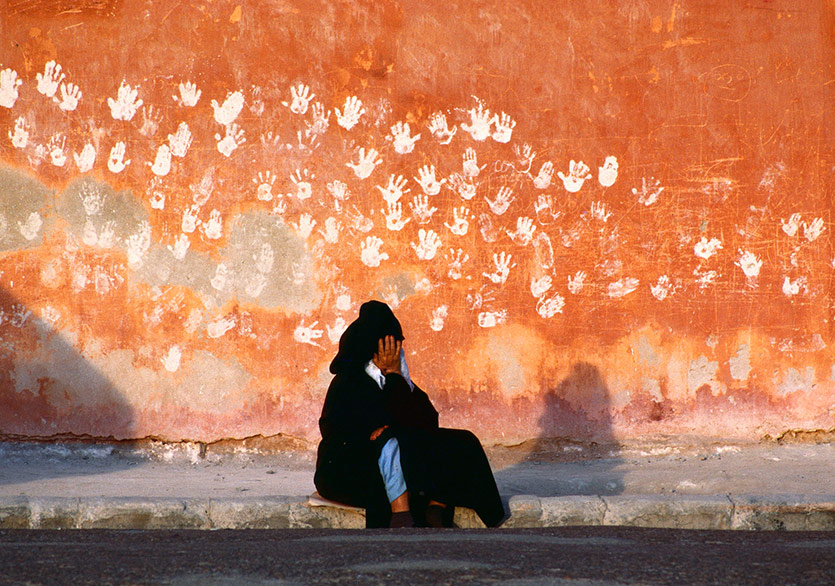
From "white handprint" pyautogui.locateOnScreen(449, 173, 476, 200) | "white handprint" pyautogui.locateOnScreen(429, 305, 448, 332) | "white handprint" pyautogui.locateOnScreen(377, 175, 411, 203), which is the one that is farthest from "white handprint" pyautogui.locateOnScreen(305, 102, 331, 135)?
"white handprint" pyautogui.locateOnScreen(429, 305, 448, 332)

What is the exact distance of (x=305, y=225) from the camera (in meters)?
6.32

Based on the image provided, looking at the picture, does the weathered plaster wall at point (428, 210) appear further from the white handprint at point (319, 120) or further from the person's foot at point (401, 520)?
the person's foot at point (401, 520)

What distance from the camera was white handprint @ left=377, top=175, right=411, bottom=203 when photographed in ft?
20.8

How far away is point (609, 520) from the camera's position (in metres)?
4.88

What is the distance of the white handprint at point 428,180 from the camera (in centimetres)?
634

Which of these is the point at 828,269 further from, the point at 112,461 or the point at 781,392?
the point at 112,461

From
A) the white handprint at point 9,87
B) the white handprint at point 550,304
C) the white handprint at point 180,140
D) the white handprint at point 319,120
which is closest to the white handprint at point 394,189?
the white handprint at point 319,120

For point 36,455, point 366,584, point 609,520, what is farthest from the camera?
point 36,455

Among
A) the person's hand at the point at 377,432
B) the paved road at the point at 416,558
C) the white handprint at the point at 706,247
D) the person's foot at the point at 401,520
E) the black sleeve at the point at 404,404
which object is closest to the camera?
the paved road at the point at 416,558

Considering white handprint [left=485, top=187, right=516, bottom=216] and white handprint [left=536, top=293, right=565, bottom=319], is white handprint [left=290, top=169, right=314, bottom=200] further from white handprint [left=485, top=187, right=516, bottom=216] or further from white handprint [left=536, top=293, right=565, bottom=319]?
white handprint [left=536, top=293, right=565, bottom=319]

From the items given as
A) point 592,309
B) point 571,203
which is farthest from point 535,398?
point 571,203

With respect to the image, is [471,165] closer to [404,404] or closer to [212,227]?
[212,227]

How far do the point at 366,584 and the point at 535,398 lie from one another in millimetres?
3334

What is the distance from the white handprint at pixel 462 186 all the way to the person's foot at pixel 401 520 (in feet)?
8.02
